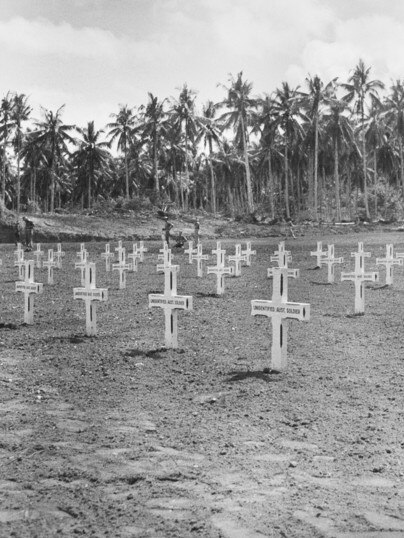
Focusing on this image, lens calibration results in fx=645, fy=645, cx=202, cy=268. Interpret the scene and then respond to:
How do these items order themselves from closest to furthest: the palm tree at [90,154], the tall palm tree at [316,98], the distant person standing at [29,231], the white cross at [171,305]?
the white cross at [171,305] < the distant person standing at [29,231] < the tall palm tree at [316,98] < the palm tree at [90,154]

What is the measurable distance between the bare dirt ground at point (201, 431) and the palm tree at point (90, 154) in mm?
49634

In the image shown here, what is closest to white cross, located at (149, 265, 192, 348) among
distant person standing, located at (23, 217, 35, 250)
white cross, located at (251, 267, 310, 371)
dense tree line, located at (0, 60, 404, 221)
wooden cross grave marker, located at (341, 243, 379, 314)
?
white cross, located at (251, 267, 310, 371)

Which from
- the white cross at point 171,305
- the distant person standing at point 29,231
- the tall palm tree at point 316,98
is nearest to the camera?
the white cross at point 171,305

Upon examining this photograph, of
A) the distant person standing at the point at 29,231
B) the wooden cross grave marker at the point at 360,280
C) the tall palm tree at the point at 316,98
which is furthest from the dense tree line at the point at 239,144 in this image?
the wooden cross grave marker at the point at 360,280

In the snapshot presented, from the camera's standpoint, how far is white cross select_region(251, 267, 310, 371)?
7.05 metres

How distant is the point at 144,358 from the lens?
7906 millimetres

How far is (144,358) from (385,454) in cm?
383

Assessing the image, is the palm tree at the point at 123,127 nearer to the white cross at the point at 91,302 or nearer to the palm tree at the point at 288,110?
the palm tree at the point at 288,110

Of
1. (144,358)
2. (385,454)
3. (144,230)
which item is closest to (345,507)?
(385,454)

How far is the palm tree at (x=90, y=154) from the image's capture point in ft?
191

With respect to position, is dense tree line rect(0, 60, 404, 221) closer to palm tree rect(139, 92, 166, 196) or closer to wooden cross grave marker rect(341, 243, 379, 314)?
palm tree rect(139, 92, 166, 196)

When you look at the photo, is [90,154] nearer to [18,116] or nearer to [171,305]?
[18,116]

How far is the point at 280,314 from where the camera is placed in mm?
7184

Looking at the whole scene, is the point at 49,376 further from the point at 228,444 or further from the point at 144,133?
the point at 144,133
